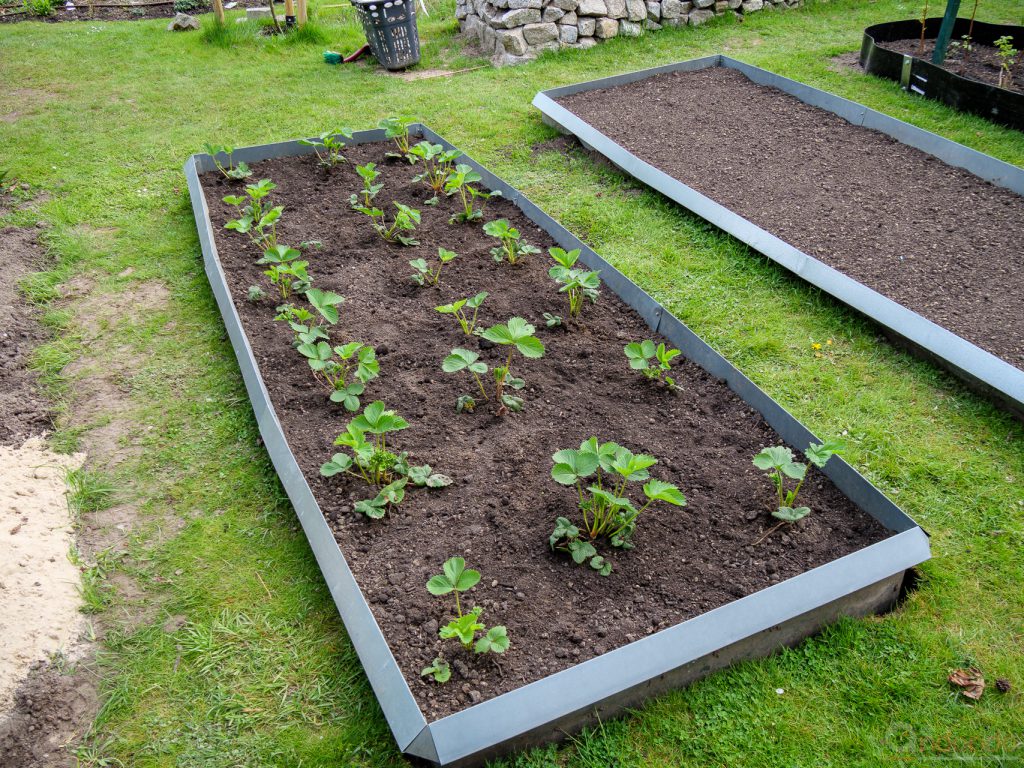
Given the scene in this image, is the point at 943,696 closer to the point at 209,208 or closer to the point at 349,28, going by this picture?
the point at 209,208

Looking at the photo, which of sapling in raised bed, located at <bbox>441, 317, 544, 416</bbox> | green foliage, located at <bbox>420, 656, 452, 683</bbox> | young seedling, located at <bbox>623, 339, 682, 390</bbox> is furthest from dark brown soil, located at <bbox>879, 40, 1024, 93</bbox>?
green foliage, located at <bbox>420, 656, 452, 683</bbox>

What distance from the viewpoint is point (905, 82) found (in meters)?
6.54

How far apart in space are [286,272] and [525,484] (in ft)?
6.24

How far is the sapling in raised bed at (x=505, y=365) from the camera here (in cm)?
313

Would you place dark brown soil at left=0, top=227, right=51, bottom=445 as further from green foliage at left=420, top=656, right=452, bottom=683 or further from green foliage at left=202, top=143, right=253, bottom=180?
green foliage at left=420, top=656, right=452, bottom=683

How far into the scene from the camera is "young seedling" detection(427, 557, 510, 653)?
2.28m

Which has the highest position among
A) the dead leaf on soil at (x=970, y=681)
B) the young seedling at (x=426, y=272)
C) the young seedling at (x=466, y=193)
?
the young seedling at (x=466, y=193)

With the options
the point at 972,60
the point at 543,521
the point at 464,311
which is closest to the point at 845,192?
the point at 464,311

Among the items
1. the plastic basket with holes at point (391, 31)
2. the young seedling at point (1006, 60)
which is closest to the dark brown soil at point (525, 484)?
the plastic basket with holes at point (391, 31)

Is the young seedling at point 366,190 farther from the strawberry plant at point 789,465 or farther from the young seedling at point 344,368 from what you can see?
the strawberry plant at point 789,465

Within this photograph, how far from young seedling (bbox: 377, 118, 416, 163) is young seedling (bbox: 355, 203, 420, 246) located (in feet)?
2.71

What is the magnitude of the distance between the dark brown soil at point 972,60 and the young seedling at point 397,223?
16.1 ft

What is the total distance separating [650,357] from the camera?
3414 millimetres

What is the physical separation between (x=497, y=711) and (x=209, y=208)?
401cm
